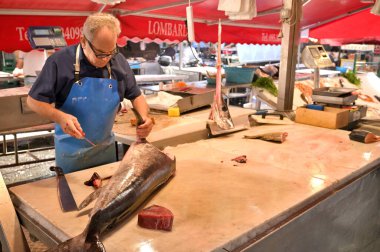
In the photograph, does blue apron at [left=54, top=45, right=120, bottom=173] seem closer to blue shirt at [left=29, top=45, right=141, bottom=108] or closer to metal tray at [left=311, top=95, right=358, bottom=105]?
blue shirt at [left=29, top=45, right=141, bottom=108]

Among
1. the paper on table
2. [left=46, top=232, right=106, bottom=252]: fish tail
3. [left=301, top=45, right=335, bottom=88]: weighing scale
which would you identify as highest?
[left=301, top=45, right=335, bottom=88]: weighing scale

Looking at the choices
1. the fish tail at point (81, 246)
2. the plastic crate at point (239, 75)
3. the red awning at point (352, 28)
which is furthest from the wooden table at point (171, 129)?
the red awning at point (352, 28)

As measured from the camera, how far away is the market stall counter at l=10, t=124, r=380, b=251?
1.38 meters

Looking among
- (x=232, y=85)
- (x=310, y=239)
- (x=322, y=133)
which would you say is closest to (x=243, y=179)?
(x=310, y=239)

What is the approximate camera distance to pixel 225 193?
1.77 meters

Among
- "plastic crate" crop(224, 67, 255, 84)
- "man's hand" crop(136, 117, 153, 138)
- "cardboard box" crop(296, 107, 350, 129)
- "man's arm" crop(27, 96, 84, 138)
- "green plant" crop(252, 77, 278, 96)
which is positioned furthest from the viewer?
"plastic crate" crop(224, 67, 255, 84)

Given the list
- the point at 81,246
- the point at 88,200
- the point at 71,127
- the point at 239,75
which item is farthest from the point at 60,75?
the point at 239,75

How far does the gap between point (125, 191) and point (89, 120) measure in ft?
3.44

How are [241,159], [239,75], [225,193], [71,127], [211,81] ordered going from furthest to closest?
[239,75] < [211,81] < [241,159] < [71,127] < [225,193]

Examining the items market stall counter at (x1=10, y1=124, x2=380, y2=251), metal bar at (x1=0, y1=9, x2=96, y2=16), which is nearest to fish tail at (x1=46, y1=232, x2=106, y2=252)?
market stall counter at (x1=10, y1=124, x2=380, y2=251)

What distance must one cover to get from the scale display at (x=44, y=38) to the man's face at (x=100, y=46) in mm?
1509

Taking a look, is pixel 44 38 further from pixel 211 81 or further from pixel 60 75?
pixel 211 81

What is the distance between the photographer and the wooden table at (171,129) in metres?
2.77

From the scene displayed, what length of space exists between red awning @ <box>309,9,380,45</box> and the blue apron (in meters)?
5.73
